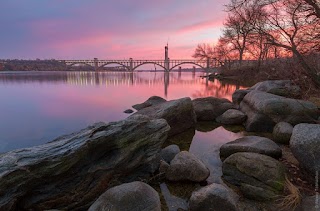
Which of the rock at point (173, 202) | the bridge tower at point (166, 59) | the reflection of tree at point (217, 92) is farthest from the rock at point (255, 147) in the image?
the bridge tower at point (166, 59)

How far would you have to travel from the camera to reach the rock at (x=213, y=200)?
459 cm

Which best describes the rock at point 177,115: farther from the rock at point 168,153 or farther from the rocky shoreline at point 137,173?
the rocky shoreline at point 137,173

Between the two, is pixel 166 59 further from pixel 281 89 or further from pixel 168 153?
pixel 168 153

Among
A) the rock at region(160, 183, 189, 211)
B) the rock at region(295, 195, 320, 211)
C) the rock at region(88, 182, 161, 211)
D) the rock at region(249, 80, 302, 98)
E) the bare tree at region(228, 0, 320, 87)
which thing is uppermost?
the bare tree at region(228, 0, 320, 87)

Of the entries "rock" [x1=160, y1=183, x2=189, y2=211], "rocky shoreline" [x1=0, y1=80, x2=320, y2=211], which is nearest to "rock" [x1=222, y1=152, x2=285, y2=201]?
"rocky shoreline" [x1=0, y1=80, x2=320, y2=211]

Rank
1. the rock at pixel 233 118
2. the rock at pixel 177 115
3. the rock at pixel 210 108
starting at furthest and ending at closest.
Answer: the rock at pixel 210 108 < the rock at pixel 233 118 < the rock at pixel 177 115

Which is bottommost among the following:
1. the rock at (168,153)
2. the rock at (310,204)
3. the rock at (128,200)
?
the rock at (310,204)

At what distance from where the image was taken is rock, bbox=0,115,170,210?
4.74m

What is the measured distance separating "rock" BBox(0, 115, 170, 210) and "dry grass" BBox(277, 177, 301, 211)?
3271 mm

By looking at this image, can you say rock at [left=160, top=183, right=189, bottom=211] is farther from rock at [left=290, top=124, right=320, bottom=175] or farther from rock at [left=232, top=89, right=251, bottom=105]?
rock at [left=232, top=89, right=251, bottom=105]

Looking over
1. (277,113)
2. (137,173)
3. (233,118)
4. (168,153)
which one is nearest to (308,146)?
(168,153)

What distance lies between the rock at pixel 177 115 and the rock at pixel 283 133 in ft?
12.8

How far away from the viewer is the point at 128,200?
4.21m

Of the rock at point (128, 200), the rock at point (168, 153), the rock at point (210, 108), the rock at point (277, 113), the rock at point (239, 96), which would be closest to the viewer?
the rock at point (128, 200)
